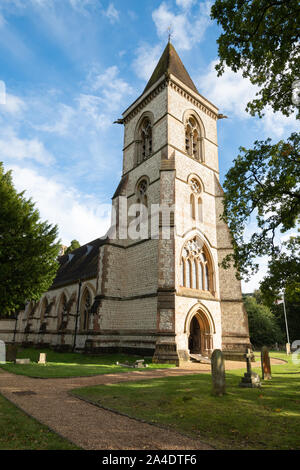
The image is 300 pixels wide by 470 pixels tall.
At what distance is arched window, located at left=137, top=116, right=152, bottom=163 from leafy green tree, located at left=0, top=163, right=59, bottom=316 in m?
11.1

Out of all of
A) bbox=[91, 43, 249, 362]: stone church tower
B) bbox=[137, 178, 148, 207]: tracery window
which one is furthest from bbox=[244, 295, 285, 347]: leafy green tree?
bbox=[137, 178, 148, 207]: tracery window

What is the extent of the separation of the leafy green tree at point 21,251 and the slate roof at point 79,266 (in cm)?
653

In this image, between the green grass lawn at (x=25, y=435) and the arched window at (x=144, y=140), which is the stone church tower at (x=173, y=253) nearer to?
the arched window at (x=144, y=140)

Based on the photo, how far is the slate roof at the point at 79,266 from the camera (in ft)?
84.4

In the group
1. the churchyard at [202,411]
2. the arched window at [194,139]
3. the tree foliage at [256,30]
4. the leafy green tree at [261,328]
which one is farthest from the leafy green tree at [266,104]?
the leafy green tree at [261,328]

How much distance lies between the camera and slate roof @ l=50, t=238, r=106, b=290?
2572cm

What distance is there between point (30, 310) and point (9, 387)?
27.5 meters

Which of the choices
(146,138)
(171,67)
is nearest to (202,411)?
(146,138)

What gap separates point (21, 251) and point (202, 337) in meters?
12.9

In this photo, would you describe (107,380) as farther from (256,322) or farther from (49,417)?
(256,322)

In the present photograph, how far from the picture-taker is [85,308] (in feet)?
81.0

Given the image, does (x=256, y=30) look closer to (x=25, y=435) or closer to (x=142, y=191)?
(x=25, y=435)

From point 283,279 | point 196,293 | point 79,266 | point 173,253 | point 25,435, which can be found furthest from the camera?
point 79,266
